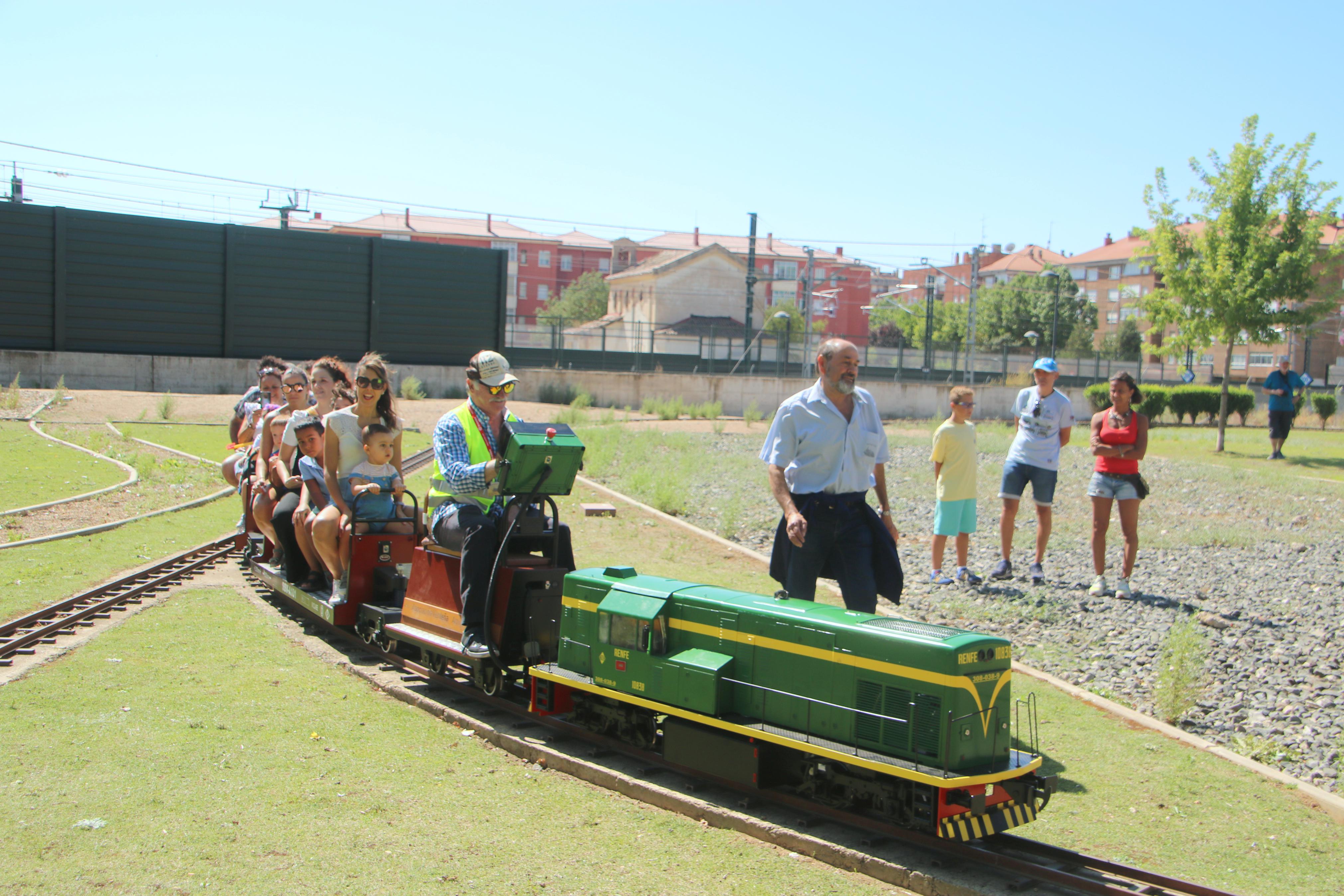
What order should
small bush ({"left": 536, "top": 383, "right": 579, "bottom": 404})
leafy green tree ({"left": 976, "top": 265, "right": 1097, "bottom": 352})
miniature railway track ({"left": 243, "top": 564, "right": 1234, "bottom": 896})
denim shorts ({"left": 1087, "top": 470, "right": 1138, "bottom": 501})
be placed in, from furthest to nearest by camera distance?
leafy green tree ({"left": 976, "top": 265, "right": 1097, "bottom": 352}) → small bush ({"left": 536, "top": 383, "right": 579, "bottom": 404}) → denim shorts ({"left": 1087, "top": 470, "right": 1138, "bottom": 501}) → miniature railway track ({"left": 243, "top": 564, "right": 1234, "bottom": 896})

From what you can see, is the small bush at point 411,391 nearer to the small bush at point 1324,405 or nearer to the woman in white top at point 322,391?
the woman in white top at point 322,391

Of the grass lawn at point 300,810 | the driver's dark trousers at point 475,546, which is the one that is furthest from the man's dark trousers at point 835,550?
the grass lawn at point 300,810

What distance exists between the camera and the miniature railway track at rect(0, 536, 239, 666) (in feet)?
23.4

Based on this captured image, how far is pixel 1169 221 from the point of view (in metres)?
26.7

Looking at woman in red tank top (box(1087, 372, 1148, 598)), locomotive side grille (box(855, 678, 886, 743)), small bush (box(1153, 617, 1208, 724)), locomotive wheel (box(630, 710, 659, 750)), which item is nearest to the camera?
locomotive side grille (box(855, 678, 886, 743))

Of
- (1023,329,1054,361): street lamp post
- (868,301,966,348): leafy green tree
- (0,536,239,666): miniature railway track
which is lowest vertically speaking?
(0,536,239,666): miniature railway track

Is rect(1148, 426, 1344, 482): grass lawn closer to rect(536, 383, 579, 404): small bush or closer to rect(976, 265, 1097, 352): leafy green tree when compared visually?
rect(536, 383, 579, 404): small bush

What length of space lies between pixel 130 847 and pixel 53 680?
276cm

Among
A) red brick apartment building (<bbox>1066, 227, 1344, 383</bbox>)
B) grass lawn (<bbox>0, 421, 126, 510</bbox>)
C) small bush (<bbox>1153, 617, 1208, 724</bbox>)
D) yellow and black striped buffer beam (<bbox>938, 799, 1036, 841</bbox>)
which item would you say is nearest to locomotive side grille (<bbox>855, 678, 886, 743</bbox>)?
yellow and black striped buffer beam (<bbox>938, 799, 1036, 841</bbox>)

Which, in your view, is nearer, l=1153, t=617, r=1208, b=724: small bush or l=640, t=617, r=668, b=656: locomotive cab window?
l=640, t=617, r=668, b=656: locomotive cab window

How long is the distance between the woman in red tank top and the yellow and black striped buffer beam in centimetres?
575

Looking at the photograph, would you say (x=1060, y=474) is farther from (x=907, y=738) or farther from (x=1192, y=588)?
(x=907, y=738)

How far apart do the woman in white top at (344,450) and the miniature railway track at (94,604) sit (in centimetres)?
189

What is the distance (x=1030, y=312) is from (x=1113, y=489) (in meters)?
84.1
